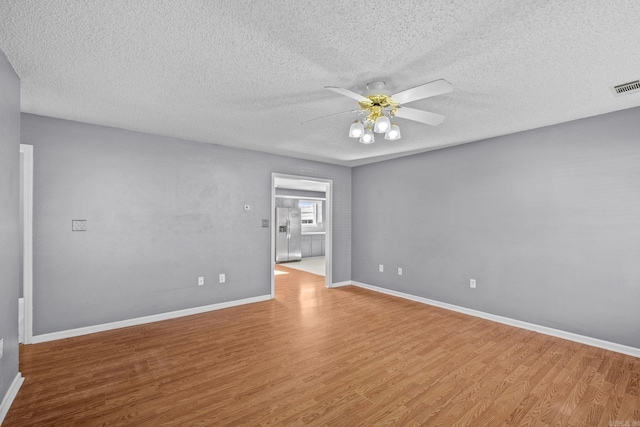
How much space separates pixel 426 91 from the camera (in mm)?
1916

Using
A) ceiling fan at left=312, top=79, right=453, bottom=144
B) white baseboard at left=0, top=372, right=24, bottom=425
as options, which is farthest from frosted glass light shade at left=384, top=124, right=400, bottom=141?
white baseboard at left=0, top=372, right=24, bottom=425

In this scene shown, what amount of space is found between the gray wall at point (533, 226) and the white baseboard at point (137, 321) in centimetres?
270

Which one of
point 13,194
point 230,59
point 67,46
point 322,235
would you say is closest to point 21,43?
point 67,46

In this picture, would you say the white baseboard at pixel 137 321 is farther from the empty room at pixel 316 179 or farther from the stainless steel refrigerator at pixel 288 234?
the stainless steel refrigerator at pixel 288 234

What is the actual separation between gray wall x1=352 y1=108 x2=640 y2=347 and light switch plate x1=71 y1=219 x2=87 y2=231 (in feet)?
14.5

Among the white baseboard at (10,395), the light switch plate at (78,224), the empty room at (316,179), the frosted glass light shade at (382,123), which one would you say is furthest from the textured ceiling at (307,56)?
the white baseboard at (10,395)

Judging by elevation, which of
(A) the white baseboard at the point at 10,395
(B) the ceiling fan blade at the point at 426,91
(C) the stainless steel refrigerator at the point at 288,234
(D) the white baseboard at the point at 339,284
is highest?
(B) the ceiling fan blade at the point at 426,91

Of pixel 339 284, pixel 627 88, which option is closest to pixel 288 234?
pixel 339 284

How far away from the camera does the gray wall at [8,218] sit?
192 centimetres

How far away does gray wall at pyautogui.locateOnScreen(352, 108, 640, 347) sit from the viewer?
9.48ft

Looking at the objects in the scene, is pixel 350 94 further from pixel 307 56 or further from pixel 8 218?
pixel 8 218

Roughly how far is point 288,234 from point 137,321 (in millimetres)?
5358

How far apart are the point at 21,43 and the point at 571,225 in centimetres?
498

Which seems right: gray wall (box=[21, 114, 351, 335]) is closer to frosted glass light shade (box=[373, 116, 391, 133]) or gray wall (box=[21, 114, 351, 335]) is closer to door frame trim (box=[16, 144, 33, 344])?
door frame trim (box=[16, 144, 33, 344])
